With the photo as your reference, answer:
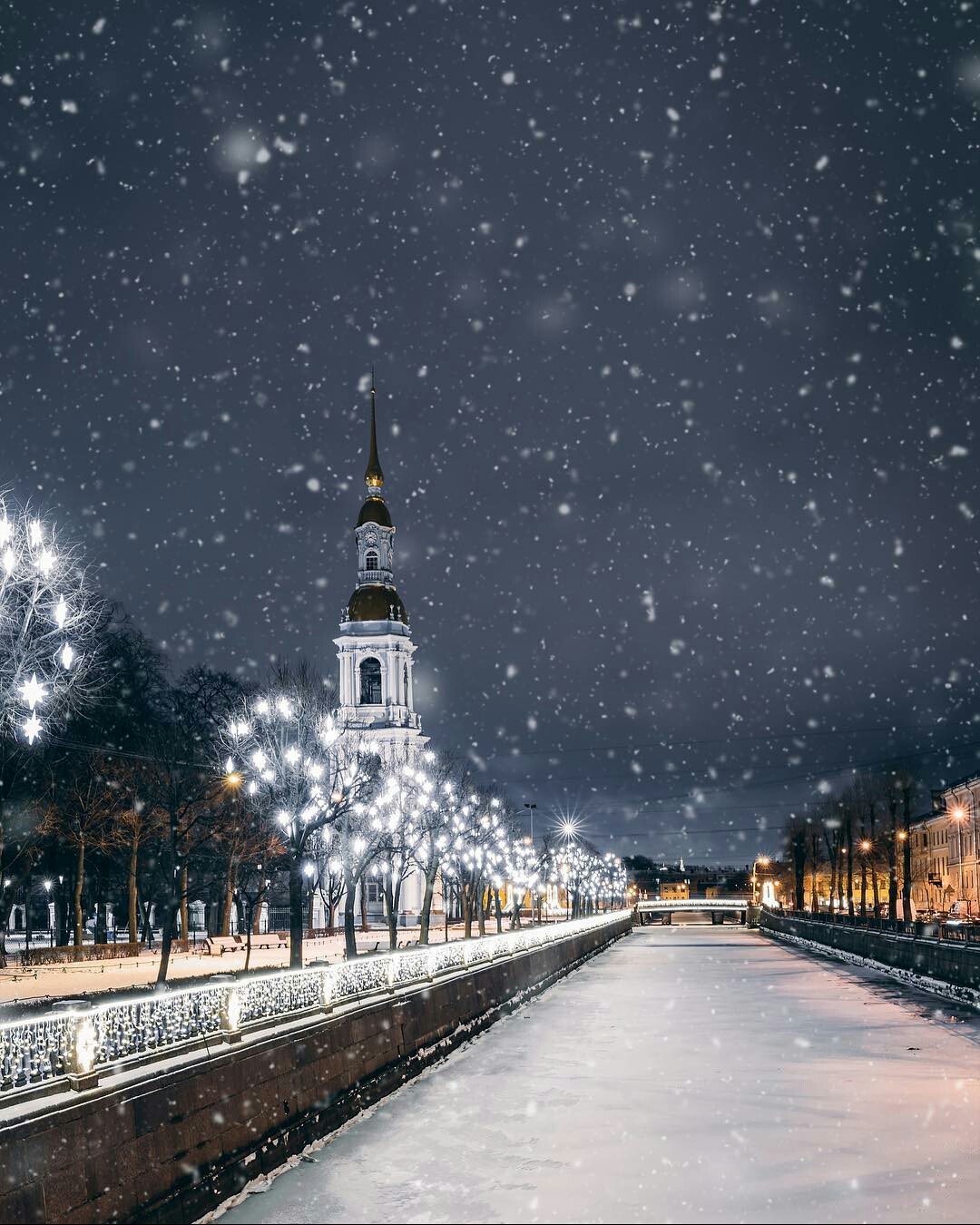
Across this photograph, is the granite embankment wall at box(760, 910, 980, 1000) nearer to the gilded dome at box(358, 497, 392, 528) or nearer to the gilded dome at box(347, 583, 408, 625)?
the gilded dome at box(347, 583, 408, 625)

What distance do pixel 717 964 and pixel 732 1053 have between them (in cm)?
3845

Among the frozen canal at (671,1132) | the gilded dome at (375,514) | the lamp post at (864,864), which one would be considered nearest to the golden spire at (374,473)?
the gilded dome at (375,514)

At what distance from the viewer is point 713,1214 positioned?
13469 mm

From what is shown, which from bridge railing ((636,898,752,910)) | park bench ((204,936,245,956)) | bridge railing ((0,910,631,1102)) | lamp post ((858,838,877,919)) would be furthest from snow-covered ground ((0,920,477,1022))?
bridge railing ((636,898,752,910))

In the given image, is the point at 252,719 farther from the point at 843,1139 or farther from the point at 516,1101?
the point at 843,1139

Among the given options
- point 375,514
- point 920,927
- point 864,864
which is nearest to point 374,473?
point 375,514

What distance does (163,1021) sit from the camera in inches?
564

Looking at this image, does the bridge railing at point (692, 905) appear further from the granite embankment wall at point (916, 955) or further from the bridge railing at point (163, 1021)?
the bridge railing at point (163, 1021)

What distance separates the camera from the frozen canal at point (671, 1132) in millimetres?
14016

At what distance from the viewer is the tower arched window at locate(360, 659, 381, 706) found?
118 metres

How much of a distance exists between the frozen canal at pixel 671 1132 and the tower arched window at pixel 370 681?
84.7m

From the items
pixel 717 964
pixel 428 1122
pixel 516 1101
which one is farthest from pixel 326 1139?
pixel 717 964

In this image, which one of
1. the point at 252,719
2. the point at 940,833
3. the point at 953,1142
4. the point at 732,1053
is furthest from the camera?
the point at 940,833

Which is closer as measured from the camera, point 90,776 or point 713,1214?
point 713,1214
